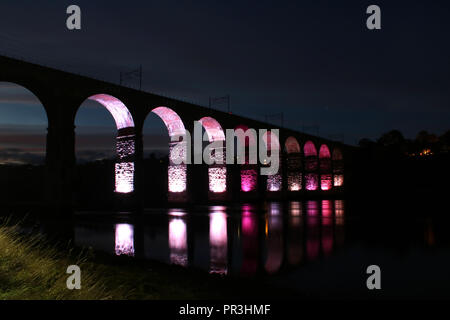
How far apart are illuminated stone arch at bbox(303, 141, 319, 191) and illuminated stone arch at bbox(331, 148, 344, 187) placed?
7966 millimetres

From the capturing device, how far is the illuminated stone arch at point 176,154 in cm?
3309

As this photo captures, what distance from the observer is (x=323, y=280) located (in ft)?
28.6

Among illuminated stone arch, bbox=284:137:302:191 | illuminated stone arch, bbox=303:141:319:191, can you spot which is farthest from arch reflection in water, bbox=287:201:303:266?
illuminated stone arch, bbox=303:141:319:191

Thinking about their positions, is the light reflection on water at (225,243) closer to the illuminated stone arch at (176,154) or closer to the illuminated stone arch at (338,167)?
the illuminated stone arch at (176,154)

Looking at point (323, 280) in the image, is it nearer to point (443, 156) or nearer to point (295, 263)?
point (295, 263)

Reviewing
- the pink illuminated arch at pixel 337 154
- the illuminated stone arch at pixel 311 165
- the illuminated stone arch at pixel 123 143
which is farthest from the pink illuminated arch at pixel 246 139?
the pink illuminated arch at pixel 337 154

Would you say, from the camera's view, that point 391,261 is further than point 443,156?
No

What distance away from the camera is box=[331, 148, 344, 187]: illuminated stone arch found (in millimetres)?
66562

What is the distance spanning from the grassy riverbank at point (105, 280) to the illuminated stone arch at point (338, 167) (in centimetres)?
6050

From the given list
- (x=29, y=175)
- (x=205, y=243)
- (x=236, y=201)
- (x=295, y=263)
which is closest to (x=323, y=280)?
(x=295, y=263)

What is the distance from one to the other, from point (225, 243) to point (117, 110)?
1848 centimetres

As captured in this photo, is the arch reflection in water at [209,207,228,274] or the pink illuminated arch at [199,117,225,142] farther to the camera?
the pink illuminated arch at [199,117,225,142]

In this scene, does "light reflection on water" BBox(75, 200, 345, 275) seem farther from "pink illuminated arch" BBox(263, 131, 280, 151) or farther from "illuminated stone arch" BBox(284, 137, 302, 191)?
"illuminated stone arch" BBox(284, 137, 302, 191)
